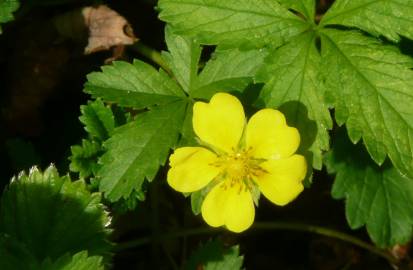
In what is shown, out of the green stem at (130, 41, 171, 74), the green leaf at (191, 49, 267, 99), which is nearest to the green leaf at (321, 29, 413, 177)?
the green leaf at (191, 49, 267, 99)

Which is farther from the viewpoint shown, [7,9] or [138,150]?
[7,9]

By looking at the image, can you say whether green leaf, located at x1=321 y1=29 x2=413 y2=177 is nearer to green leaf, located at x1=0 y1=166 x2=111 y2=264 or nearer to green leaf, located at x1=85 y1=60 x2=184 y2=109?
green leaf, located at x1=85 y1=60 x2=184 y2=109

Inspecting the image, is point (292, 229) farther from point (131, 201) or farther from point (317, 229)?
point (131, 201)

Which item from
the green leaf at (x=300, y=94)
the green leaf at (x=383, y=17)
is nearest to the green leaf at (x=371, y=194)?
the green leaf at (x=300, y=94)

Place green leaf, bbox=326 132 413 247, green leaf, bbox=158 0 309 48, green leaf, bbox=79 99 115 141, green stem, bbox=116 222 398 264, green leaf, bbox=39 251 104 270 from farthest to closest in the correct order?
1. green stem, bbox=116 222 398 264
2. green leaf, bbox=326 132 413 247
3. green leaf, bbox=79 99 115 141
4. green leaf, bbox=158 0 309 48
5. green leaf, bbox=39 251 104 270

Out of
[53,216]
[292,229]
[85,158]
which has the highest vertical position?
[85,158]

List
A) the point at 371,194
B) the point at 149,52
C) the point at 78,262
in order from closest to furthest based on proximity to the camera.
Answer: the point at 78,262, the point at 371,194, the point at 149,52

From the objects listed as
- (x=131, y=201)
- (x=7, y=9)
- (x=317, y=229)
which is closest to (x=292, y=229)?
(x=317, y=229)
